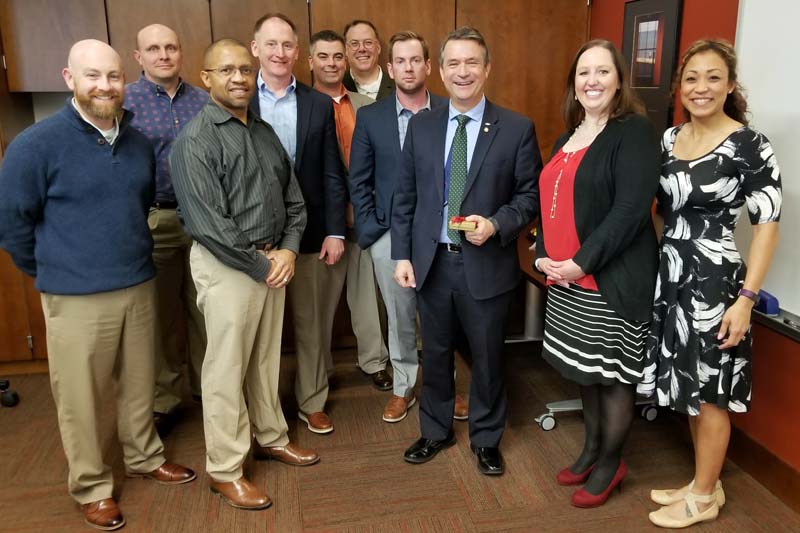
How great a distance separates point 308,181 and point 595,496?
1710 millimetres

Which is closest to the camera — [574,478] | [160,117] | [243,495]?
[243,495]

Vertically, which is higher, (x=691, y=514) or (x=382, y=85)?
(x=382, y=85)

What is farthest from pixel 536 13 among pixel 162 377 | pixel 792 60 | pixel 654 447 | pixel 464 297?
pixel 162 377

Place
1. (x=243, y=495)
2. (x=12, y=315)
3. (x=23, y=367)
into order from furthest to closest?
(x=23, y=367) < (x=12, y=315) < (x=243, y=495)

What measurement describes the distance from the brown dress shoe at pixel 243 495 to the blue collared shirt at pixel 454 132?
118 centimetres

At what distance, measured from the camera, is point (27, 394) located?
345 centimetres

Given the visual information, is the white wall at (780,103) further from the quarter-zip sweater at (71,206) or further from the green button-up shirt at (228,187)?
the quarter-zip sweater at (71,206)

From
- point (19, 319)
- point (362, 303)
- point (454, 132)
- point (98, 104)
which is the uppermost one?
point (98, 104)

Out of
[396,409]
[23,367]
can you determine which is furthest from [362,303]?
[23,367]

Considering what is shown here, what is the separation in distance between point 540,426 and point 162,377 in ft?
5.87

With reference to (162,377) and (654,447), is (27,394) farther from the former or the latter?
(654,447)

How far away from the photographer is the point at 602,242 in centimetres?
206

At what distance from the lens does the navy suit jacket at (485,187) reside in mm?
2359

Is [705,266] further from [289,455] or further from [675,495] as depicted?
[289,455]
